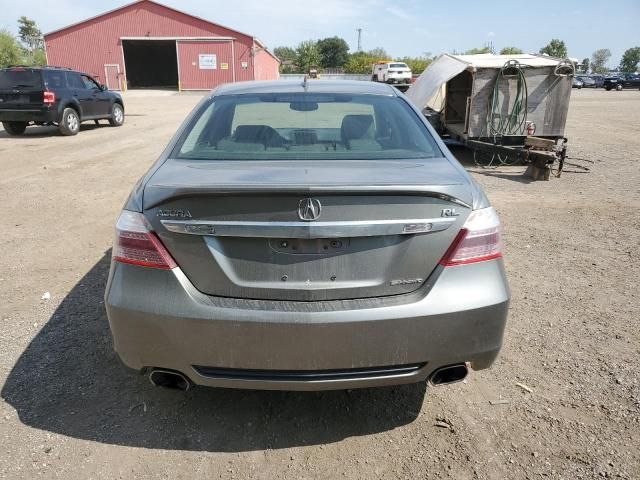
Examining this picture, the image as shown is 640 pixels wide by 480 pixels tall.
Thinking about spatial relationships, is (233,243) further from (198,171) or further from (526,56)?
(526,56)

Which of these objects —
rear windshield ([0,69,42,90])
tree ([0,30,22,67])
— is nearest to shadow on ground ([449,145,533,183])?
rear windshield ([0,69,42,90])

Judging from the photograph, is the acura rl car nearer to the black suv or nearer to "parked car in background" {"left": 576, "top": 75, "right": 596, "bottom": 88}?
the black suv

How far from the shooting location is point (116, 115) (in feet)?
55.7

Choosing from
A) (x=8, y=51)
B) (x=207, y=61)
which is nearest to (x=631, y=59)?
(x=207, y=61)

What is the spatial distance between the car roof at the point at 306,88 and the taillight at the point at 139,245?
59.3 inches

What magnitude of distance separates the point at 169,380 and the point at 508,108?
9373 mm

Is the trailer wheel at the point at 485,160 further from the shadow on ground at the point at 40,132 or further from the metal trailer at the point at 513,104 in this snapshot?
the shadow on ground at the point at 40,132

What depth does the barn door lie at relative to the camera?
42.8 m

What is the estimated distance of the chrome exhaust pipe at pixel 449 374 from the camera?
7.79 feet

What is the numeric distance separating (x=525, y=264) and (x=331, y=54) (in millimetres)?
117822

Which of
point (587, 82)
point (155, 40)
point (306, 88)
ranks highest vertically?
point (155, 40)

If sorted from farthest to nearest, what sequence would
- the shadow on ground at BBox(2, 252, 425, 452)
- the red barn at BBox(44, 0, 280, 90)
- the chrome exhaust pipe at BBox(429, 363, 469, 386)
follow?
1. the red barn at BBox(44, 0, 280, 90)
2. the shadow on ground at BBox(2, 252, 425, 452)
3. the chrome exhaust pipe at BBox(429, 363, 469, 386)

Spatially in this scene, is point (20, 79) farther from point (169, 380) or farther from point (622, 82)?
point (622, 82)

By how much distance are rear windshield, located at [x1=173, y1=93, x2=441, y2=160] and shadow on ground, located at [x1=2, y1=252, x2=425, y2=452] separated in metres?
1.37
